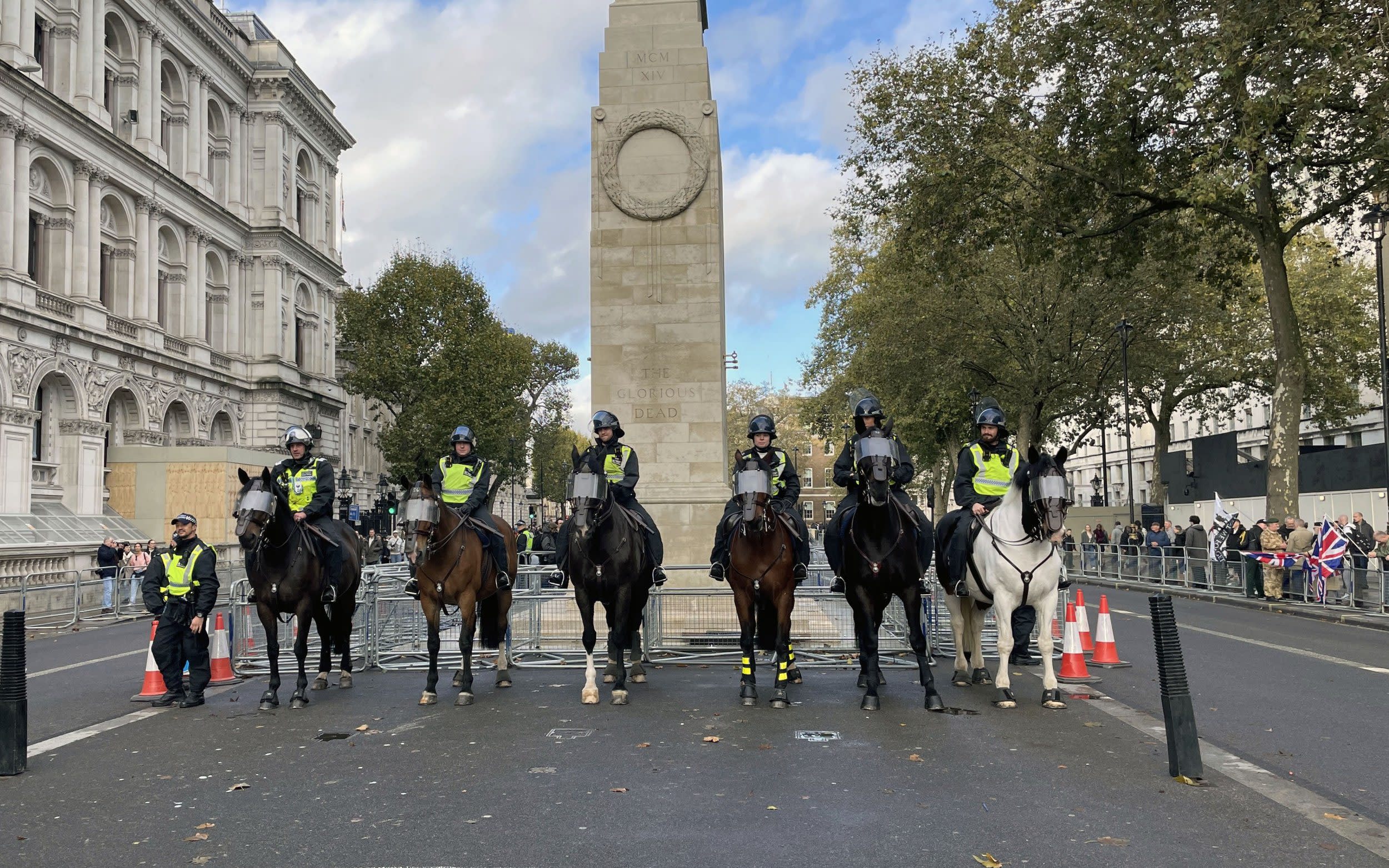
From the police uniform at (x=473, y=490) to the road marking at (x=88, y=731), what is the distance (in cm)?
332

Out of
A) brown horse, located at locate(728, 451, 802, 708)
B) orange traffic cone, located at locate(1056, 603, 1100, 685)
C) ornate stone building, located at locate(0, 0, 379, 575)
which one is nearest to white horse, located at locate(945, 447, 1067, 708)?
orange traffic cone, located at locate(1056, 603, 1100, 685)

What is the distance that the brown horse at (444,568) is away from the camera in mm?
10820

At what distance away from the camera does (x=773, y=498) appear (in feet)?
36.9

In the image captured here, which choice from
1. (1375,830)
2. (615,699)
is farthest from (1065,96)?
(1375,830)

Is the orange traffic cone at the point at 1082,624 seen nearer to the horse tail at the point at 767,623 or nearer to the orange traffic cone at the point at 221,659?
the horse tail at the point at 767,623

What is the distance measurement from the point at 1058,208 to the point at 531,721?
19925mm

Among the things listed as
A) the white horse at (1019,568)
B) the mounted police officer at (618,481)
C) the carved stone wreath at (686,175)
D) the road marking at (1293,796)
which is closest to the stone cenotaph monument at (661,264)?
the carved stone wreath at (686,175)

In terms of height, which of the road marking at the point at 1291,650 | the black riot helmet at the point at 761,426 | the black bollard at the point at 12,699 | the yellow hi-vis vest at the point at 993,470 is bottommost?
the road marking at the point at 1291,650

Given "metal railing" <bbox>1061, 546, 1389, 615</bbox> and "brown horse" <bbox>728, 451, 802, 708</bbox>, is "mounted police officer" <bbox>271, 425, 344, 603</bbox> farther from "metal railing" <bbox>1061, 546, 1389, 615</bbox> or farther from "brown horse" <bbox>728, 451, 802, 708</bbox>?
"metal railing" <bbox>1061, 546, 1389, 615</bbox>

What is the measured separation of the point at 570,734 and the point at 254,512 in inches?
149

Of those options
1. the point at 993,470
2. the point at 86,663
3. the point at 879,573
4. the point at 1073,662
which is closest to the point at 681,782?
the point at 879,573

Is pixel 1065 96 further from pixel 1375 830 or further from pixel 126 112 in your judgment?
pixel 126 112

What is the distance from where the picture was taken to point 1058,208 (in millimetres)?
25391

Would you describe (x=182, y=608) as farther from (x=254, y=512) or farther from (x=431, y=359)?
(x=431, y=359)
